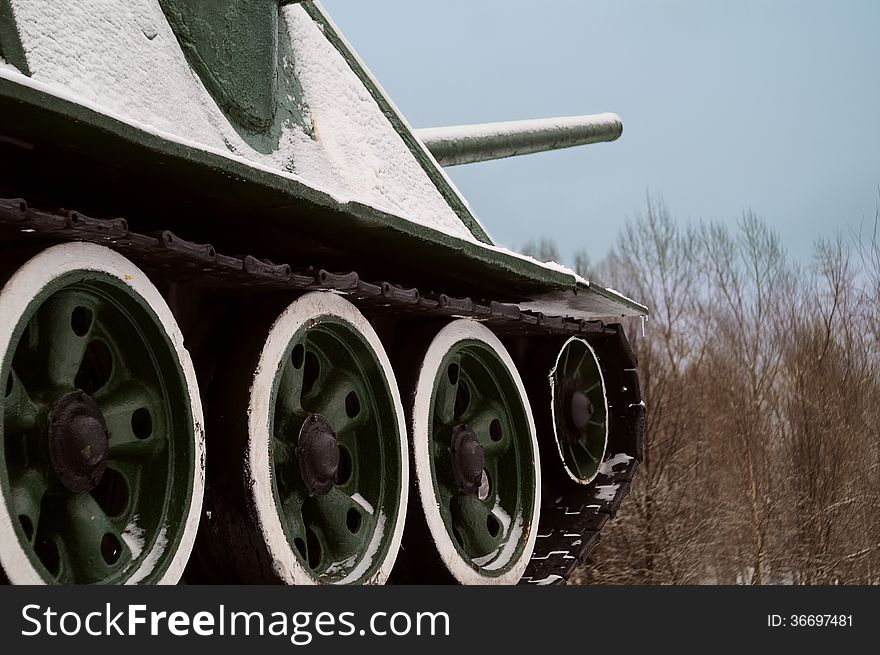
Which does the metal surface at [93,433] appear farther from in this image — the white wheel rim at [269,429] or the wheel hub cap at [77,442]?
the white wheel rim at [269,429]

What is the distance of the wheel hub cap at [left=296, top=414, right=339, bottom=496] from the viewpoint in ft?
13.2

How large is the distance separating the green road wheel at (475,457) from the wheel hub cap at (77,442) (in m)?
1.61

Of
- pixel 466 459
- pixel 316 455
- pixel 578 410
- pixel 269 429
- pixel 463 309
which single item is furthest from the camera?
pixel 578 410

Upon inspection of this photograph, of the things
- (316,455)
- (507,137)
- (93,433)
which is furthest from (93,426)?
(507,137)

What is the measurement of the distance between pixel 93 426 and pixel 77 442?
68 millimetres

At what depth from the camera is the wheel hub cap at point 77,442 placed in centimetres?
313

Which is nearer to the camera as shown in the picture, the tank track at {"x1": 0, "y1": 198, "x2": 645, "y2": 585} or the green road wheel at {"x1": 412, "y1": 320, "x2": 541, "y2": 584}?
the tank track at {"x1": 0, "y1": 198, "x2": 645, "y2": 585}

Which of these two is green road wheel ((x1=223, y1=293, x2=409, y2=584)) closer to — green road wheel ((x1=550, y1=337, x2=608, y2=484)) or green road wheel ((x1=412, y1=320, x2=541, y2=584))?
green road wheel ((x1=412, y1=320, x2=541, y2=584))

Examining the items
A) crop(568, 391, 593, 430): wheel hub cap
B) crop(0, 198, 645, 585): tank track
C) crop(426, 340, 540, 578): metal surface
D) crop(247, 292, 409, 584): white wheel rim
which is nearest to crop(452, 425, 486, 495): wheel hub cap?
crop(426, 340, 540, 578): metal surface

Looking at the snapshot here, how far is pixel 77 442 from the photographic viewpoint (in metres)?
3.15

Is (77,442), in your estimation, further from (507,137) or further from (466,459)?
(507,137)

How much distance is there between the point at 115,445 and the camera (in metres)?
3.40

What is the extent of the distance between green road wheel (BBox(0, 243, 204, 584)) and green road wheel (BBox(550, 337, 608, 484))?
2.75 m

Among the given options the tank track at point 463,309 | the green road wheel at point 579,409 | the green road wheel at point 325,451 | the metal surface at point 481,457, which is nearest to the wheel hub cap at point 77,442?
the tank track at point 463,309
